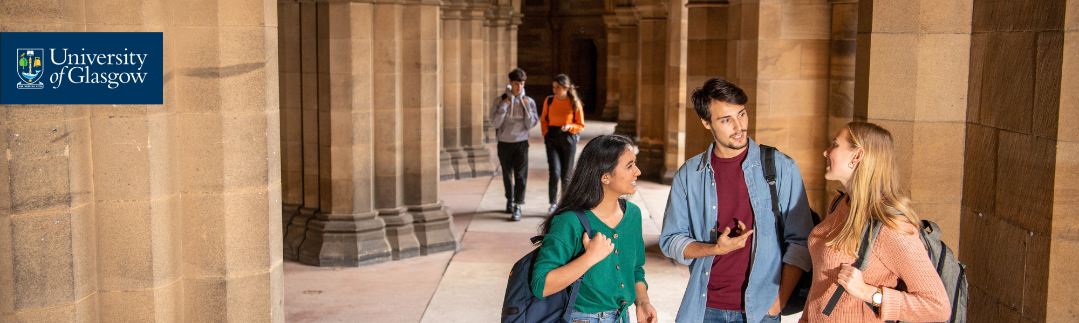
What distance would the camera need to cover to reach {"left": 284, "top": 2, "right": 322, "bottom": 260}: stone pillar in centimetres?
776

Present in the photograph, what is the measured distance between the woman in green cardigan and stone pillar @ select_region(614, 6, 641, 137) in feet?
45.8

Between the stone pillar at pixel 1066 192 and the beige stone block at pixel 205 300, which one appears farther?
the beige stone block at pixel 205 300

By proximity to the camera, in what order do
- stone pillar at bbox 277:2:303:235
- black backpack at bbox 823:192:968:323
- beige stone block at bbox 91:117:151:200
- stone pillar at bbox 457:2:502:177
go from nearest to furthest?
black backpack at bbox 823:192:968:323, beige stone block at bbox 91:117:151:200, stone pillar at bbox 277:2:303:235, stone pillar at bbox 457:2:502:177

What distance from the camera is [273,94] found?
4043 millimetres

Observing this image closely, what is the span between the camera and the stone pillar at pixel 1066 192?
327 centimetres

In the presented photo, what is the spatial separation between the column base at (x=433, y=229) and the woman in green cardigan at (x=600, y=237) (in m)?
5.37

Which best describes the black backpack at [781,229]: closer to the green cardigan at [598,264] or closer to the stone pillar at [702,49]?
the green cardigan at [598,264]

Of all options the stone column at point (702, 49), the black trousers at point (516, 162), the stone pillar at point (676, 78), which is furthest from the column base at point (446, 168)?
the stone column at point (702, 49)

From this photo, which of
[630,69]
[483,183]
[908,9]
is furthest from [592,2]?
[908,9]

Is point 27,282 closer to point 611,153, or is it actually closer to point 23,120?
point 23,120

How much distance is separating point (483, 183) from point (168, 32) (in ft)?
32.7

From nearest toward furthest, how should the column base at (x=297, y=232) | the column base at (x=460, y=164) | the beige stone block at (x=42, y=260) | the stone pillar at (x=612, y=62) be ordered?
the beige stone block at (x=42, y=260)
the column base at (x=297, y=232)
the column base at (x=460, y=164)
the stone pillar at (x=612, y=62)

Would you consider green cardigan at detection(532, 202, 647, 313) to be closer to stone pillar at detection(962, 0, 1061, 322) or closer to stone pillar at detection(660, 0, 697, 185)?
stone pillar at detection(962, 0, 1061, 322)

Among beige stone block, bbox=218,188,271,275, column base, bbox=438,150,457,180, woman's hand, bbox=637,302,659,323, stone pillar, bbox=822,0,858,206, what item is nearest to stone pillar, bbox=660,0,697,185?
column base, bbox=438,150,457,180
